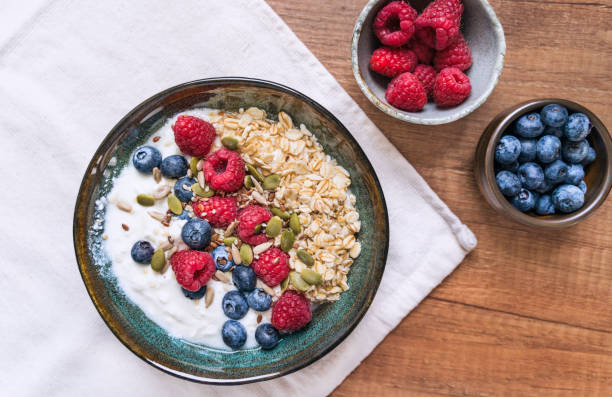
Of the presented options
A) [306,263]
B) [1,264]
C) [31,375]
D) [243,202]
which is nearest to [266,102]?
[243,202]

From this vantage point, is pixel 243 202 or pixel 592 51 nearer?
pixel 243 202

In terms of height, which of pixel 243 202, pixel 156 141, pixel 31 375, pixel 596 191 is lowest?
pixel 31 375

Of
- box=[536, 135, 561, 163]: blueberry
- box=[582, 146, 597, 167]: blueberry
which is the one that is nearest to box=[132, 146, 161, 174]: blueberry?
box=[536, 135, 561, 163]: blueberry

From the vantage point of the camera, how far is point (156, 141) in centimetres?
138

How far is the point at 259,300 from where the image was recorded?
4.38 feet

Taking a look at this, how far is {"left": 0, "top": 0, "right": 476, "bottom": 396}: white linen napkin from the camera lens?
1447mm

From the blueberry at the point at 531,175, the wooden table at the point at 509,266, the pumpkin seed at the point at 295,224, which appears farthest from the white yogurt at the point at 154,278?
the blueberry at the point at 531,175

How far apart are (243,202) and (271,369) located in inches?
18.2

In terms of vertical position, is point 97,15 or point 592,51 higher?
point 97,15

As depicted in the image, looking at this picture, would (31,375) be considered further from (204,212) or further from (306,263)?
(306,263)

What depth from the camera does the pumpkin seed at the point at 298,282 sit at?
52.2 inches

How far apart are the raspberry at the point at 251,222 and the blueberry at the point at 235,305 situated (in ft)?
0.49

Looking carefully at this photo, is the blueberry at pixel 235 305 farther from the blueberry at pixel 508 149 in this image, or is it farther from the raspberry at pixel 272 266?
the blueberry at pixel 508 149

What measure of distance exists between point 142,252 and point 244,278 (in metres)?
0.28
